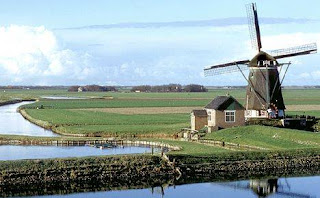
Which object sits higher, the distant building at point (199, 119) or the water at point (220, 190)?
the distant building at point (199, 119)

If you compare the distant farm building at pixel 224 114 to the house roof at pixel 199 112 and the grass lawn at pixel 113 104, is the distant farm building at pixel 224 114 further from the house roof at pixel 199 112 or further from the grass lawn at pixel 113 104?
the grass lawn at pixel 113 104

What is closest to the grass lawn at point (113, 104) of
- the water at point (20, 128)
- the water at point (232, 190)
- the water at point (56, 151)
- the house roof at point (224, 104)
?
the water at point (20, 128)

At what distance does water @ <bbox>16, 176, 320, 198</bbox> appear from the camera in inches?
1161

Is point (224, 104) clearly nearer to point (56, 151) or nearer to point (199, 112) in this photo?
point (199, 112)

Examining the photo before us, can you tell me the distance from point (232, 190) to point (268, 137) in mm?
14940

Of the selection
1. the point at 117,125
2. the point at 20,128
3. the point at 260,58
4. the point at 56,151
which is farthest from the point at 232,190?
the point at 20,128

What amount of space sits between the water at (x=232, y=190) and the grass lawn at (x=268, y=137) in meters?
9.16

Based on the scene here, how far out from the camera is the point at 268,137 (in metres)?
45.0

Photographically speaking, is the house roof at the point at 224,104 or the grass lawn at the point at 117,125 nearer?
the house roof at the point at 224,104

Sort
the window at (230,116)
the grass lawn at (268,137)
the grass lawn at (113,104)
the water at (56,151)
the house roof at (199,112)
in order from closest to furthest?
the water at (56,151)
the grass lawn at (268,137)
the window at (230,116)
the house roof at (199,112)
the grass lawn at (113,104)

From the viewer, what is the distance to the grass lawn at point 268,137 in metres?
Answer: 42.3

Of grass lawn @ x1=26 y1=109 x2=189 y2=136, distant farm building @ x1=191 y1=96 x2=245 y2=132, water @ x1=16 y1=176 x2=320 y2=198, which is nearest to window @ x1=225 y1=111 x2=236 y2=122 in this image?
distant farm building @ x1=191 y1=96 x2=245 y2=132

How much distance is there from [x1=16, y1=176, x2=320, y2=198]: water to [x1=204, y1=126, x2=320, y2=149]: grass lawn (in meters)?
9.16

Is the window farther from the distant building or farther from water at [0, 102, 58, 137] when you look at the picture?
water at [0, 102, 58, 137]
